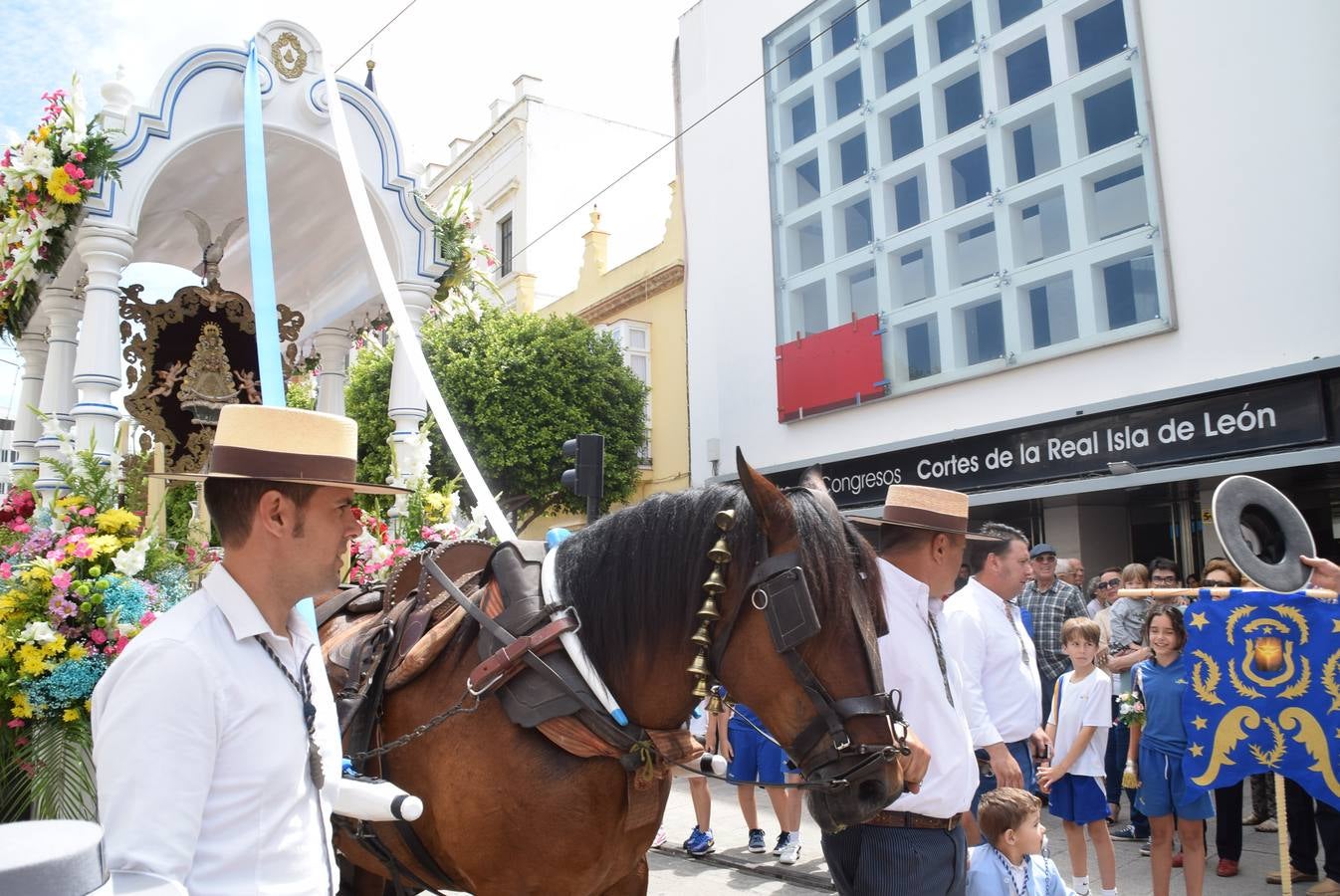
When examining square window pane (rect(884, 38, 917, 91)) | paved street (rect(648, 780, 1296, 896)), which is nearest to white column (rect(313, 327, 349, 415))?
paved street (rect(648, 780, 1296, 896))

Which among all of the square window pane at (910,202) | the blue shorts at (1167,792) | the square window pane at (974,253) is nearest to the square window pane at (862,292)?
the square window pane at (910,202)

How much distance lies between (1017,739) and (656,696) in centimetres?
303

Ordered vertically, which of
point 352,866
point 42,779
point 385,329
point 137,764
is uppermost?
point 385,329

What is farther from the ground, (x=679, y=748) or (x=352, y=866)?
→ (x=679, y=748)

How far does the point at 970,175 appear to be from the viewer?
13.1 meters

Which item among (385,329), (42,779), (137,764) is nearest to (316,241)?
(385,329)

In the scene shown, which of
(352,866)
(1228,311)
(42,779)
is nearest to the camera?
(352,866)

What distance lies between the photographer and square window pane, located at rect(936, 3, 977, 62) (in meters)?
13.1

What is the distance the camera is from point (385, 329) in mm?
7590

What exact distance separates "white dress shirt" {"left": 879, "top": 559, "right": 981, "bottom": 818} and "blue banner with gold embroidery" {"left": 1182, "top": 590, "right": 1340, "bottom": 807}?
205 centimetres

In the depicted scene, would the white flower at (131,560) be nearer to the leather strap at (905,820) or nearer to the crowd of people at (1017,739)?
the crowd of people at (1017,739)

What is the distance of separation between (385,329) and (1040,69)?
9.20 meters

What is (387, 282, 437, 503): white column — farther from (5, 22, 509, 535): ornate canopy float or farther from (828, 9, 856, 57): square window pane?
(828, 9, 856, 57): square window pane

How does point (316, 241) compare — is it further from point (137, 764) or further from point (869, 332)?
point (869, 332)
